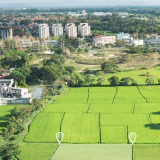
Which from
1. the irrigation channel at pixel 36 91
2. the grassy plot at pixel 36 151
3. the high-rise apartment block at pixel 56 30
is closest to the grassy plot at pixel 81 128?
the grassy plot at pixel 36 151

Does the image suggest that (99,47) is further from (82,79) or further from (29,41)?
(82,79)

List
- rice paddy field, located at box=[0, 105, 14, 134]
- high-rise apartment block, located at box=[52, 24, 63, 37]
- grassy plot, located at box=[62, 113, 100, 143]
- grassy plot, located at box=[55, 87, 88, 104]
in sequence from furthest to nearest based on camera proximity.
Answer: high-rise apartment block, located at box=[52, 24, 63, 37] → grassy plot, located at box=[55, 87, 88, 104] → rice paddy field, located at box=[0, 105, 14, 134] → grassy plot, located at box=[62, 113, 100, 143]

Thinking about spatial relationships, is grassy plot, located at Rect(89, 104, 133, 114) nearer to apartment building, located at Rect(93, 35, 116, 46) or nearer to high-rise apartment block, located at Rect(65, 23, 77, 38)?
apartment building, located at Rect(93, 35, 116, 46)

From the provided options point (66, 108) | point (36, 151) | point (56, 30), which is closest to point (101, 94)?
point (66, 108)

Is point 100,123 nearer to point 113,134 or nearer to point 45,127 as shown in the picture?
point 113,134

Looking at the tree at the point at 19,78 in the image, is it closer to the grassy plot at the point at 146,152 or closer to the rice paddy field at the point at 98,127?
the rice paddy field at the point at 98,127

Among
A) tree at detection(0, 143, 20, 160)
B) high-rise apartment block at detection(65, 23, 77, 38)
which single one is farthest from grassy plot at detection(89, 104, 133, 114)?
high-rise apartment block at detection(65, 23, 77, 38)

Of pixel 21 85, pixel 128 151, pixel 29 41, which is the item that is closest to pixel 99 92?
pixel 21 85
